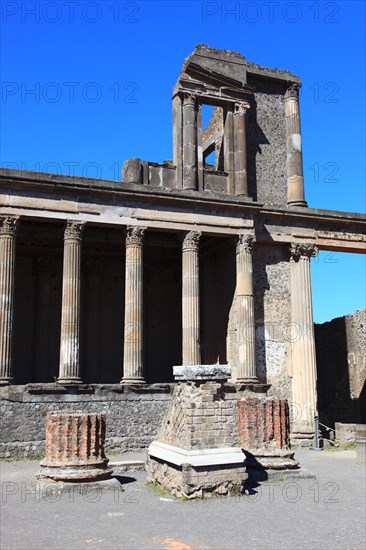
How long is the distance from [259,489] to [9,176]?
1055 centimetres

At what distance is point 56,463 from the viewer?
9.66m

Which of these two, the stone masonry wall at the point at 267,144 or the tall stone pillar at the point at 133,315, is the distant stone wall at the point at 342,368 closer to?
the stone masonry wall at the point at 267,144

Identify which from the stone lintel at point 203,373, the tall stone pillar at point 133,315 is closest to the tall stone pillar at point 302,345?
the tall stone pillar at point 133,315

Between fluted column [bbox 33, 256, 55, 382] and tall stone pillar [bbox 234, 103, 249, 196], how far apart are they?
718 centimetres

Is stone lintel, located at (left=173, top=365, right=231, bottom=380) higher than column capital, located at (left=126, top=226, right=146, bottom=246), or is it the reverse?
→ column capital, located at (left=126, top=226, right=146, bottom=246)

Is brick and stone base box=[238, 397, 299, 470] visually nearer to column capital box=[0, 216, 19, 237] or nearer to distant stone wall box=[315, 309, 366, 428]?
column capital box=[0, 216, 19, 237]

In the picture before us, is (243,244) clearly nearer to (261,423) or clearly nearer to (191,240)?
(191,240)

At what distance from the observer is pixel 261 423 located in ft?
36.3

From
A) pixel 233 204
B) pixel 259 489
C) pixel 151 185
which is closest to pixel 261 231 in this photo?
pixel 233 204

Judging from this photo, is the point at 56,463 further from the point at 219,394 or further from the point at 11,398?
the point at 11,398

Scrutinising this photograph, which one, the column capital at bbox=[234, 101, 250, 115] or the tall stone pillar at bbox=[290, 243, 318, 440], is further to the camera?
the column capital at bbox=[234, 101, 250, 115]

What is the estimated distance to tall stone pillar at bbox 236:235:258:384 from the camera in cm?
1819

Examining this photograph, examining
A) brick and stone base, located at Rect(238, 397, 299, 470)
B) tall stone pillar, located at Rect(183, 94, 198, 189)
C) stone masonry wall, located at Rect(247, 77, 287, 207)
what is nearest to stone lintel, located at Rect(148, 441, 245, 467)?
brick and stone base, located at Rect(238, 397, 299, 470)

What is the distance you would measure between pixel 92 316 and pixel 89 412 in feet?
26.0
